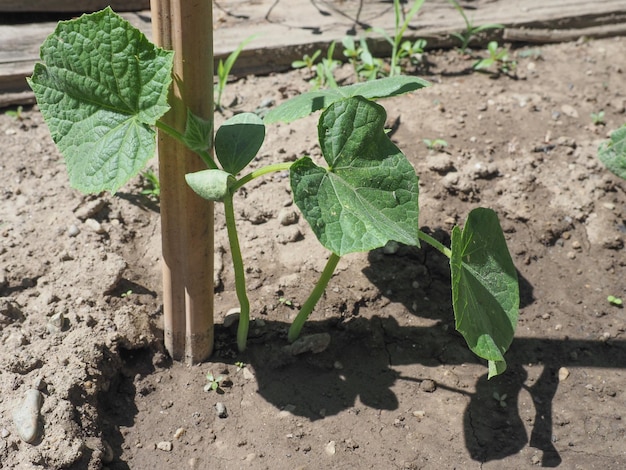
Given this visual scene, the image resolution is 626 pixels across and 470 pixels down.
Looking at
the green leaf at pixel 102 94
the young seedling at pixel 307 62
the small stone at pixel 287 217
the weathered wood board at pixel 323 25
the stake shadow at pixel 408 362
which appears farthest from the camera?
the young seedling at pixel 307 62

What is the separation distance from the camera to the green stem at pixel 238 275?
5.76ft

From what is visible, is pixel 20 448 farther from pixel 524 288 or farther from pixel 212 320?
pixel 524 288

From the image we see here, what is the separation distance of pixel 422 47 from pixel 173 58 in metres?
1.80

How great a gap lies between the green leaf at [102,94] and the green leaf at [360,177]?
1.15 feet

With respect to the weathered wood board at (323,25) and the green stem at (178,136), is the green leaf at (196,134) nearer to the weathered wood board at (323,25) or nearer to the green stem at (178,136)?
the green stem at (178,136)

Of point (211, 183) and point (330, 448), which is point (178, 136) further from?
point (330, 448)

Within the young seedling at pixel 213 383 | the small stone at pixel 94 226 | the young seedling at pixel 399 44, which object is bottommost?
the young seedling at pixel 213 383

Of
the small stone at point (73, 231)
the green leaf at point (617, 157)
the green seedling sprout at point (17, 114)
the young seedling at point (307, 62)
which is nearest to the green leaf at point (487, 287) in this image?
the green leaf at point (617, 157)

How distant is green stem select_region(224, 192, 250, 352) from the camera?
176 cm

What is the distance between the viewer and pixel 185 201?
6.05 ft

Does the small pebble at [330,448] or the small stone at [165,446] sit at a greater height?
the small pebble at [330,448]

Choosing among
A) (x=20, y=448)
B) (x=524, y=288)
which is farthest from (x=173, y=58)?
(x=524, y=288)

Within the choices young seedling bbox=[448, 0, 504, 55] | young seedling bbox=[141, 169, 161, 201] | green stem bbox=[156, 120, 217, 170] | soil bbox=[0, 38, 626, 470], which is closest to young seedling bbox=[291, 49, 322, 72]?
soil bbox=[0, 38, 626, 470]

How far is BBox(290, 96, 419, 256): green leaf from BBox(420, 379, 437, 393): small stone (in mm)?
648
